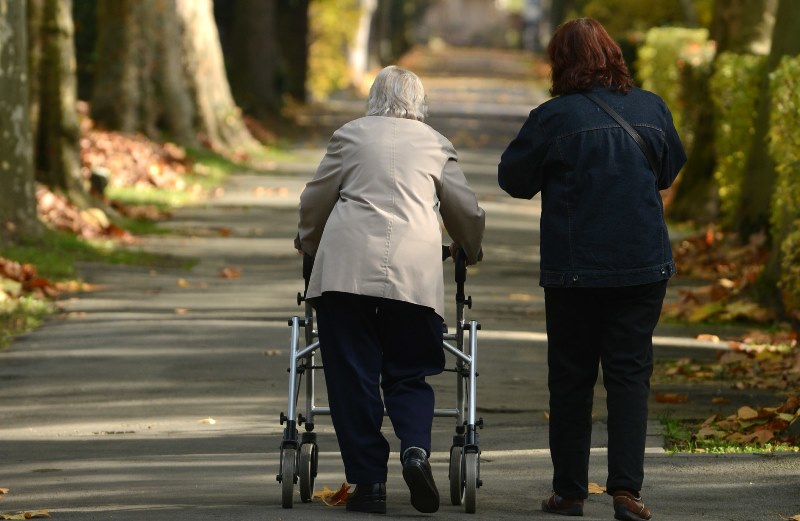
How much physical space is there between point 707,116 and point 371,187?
1271cm

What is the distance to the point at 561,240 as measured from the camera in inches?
257

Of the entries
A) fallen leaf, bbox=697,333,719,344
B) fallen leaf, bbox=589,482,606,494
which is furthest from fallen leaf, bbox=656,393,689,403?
fallen leaf, bbox=589,482,606,494

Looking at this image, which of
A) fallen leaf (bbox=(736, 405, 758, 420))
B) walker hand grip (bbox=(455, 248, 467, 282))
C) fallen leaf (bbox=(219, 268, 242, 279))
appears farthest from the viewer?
fallen leaf (bbox=(219, 268, 242, 279))

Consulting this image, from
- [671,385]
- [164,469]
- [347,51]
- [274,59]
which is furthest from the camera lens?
[347,51]

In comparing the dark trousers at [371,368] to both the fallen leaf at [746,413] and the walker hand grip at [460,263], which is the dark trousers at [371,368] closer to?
the walker hand grip at [460,263]

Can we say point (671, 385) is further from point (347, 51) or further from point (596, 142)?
point (347, 51)

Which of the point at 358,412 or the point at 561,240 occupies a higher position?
the point at 561,240

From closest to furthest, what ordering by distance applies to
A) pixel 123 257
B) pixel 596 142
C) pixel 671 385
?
1. pixel 596 142
2. pixel 671 385
3. pixel 123 257

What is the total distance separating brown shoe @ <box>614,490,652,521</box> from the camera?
6402mm

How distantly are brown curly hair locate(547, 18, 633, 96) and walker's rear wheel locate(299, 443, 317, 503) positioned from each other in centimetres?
167

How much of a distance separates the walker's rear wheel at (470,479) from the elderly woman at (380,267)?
0.17m

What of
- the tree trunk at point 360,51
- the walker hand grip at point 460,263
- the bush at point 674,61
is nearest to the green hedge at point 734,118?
the bush at point 674,61

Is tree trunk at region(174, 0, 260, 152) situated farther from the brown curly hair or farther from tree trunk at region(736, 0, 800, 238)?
the brown curly hair

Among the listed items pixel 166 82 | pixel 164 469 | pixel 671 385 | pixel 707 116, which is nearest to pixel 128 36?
pixel 166 82
